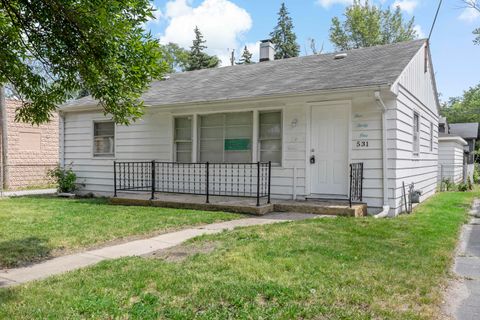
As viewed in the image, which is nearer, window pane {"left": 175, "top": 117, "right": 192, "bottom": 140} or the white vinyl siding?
the white vinyl siding

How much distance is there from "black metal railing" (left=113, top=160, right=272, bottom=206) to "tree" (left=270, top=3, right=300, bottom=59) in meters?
28.3

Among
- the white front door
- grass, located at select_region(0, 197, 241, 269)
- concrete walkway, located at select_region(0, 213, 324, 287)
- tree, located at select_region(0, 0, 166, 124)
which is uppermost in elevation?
tree, located at select_region(0, 0, 166, 124)

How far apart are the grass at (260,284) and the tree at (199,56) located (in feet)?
96.3

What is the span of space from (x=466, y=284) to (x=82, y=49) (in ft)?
15.4

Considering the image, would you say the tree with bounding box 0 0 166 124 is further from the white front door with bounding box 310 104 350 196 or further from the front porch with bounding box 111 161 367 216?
the white front door with bounding box 310 104 350 196

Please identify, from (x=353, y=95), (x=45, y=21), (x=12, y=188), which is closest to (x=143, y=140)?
(x=353, y=95)

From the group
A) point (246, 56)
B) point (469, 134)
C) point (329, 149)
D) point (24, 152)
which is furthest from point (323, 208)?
point (246, 56)

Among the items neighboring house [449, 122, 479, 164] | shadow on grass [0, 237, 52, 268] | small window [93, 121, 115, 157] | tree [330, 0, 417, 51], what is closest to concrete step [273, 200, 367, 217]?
shadow on grass [0, 237, 52, 268]

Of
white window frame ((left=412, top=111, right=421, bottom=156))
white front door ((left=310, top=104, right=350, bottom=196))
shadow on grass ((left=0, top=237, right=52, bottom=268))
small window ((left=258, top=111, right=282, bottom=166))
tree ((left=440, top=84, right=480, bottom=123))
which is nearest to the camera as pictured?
shadow on grass ((left=0, top=237, right=52, bottom=268))

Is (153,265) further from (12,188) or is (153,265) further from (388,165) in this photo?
(12,188)

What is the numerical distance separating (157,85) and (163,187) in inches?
160

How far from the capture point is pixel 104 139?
12.0 meters

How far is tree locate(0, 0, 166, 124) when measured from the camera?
407 cm

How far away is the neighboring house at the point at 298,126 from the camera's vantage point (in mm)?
7898
